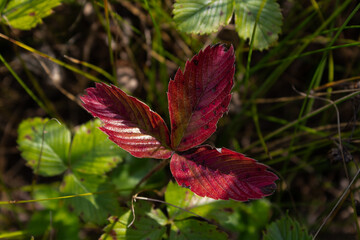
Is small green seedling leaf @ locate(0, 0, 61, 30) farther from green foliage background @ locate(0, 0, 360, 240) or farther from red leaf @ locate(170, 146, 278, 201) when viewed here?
red leaf @ locate(170, 146, 278, 201)

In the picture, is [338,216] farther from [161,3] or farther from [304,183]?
[161,3]

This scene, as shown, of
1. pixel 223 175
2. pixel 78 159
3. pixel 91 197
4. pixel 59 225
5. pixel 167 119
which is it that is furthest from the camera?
pixel 167 119

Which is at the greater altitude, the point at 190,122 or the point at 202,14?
the point at 202,14

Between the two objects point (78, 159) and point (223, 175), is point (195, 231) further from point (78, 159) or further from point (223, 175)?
point (78, 159)

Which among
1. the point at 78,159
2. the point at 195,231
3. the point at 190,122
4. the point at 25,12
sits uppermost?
the point at 25,12

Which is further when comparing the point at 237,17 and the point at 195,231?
the point at 237,17

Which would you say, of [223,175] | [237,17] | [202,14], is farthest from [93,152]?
[237,17]
